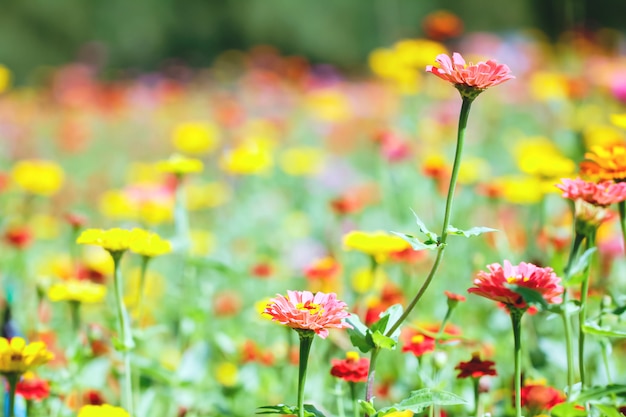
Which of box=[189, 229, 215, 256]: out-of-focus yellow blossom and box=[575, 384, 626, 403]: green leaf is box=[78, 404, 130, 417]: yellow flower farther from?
box=[189, 229, 215, 256]: out-of-focus yellow blossom

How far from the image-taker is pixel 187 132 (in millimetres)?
2400

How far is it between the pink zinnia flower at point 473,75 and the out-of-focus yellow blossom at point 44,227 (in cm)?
194

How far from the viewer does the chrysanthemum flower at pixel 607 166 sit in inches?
38.2

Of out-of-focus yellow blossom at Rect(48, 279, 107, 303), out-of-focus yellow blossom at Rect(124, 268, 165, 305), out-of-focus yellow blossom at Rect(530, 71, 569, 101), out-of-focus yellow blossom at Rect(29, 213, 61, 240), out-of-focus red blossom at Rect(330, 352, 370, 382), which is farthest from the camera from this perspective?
out-of-focus yellow blossom at Rect(530, 71, 569, 101)

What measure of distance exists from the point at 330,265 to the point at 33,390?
601mm

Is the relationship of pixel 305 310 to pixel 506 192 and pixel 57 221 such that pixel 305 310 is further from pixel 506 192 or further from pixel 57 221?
pixel 57 221

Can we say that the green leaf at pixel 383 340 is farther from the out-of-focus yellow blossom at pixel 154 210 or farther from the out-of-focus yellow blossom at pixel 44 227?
the out-of-focus yellow blossom at pixel 44 227

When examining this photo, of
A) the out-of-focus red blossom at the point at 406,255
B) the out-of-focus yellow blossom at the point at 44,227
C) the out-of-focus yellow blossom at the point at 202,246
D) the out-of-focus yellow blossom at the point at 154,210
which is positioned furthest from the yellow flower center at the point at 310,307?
the out-of-focus yellow blossom at the point at 44,227

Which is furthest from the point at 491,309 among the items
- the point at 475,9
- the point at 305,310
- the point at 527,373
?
the point at 475,9

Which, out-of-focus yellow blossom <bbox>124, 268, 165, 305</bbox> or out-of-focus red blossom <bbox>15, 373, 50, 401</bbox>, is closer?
out-of-focus red blossom <bbox>15, 373, 50, 401</bbox>

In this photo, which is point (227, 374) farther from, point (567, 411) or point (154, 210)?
point (567, 411)

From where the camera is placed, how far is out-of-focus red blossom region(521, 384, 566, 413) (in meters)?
A: 0.97

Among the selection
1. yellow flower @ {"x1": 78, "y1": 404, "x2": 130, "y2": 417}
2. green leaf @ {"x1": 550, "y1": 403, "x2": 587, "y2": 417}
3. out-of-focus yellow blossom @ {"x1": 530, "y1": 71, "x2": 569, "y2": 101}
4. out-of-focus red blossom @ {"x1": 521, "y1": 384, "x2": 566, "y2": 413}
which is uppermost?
out-of-focus yellow blossom @ {"x1": 530, "y1": 71, "x2": 569, "y2": 101}

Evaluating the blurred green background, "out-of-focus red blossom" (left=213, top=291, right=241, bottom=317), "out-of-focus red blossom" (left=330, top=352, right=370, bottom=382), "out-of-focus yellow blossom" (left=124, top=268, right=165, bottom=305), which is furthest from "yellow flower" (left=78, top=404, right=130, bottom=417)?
the blurred green background
